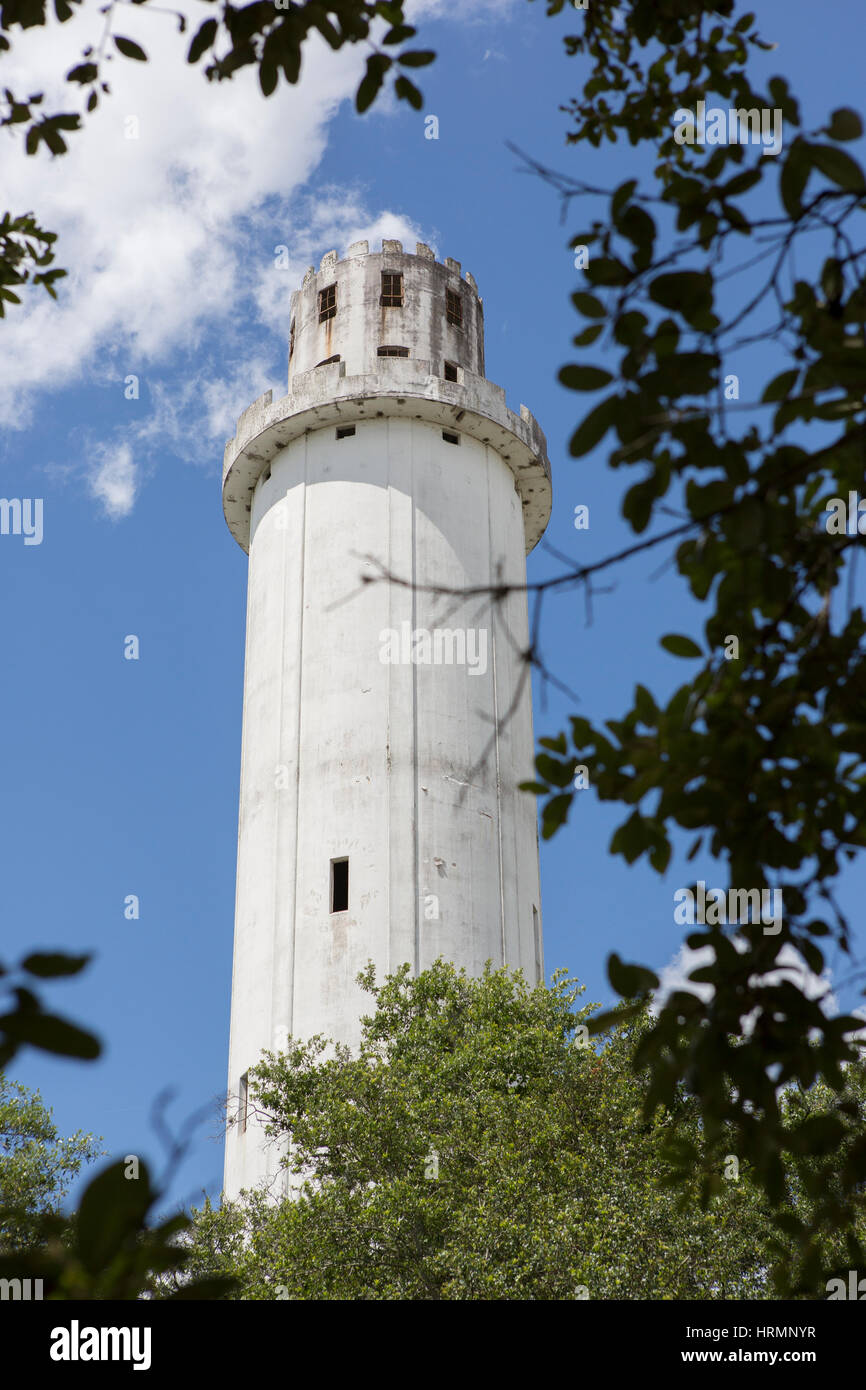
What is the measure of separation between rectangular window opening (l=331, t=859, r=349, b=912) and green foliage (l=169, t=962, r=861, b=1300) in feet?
31.7

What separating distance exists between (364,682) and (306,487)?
18.3 ft

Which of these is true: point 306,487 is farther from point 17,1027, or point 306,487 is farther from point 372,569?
point 17,1027

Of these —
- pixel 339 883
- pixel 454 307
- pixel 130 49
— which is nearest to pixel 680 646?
pixel 130 49

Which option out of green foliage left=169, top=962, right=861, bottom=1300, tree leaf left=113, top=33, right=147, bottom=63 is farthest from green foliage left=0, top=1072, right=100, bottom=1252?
tree leaf left=113, top=33, right=147, bottom=63

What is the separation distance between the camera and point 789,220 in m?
4.33

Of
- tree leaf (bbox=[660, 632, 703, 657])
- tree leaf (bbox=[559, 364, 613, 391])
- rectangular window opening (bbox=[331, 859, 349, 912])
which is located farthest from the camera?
rectangular window opening (bbox=[331, 859, 349, 912])

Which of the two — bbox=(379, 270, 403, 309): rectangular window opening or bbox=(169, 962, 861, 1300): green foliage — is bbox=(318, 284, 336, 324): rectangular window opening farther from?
Result: bbox=(169, 962, 861, 1300): green foliage

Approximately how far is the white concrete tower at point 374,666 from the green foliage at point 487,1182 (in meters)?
8.96

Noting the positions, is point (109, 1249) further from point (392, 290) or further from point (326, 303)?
point (326, 303)

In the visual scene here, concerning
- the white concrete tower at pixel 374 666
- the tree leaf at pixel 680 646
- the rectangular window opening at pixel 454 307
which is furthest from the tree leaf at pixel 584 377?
the rectangular window opening at pixel 454 307

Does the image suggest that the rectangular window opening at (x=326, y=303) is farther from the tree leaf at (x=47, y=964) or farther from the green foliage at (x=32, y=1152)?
the tree leaf at (x=47, y=964)

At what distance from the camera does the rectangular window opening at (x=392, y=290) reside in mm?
36812

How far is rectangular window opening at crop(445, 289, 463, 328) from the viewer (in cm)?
3734
